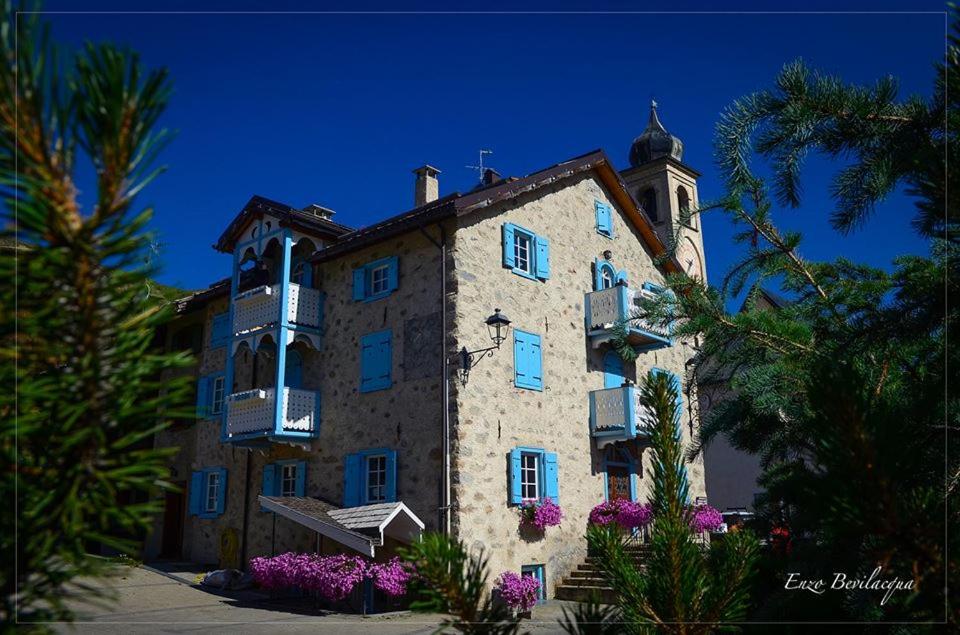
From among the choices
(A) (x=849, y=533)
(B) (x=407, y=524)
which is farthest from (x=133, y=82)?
(B) (x=407, y=524)

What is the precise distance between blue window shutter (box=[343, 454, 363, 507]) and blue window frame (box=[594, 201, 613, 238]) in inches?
353

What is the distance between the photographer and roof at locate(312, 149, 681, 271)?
1575 cm

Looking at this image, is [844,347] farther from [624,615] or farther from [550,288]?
[550,288]

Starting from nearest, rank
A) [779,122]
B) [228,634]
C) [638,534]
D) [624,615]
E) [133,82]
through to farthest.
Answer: [133,82], [624,615], [779,122], [228,634], [638,534]

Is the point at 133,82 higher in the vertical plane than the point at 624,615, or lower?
higher

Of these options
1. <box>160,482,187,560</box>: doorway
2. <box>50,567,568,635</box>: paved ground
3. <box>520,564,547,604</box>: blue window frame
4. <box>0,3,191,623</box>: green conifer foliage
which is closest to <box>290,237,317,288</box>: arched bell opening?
<box>50,567,568,635</box>: paved ground

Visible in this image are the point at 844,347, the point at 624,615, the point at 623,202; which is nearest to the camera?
the point at 624,615

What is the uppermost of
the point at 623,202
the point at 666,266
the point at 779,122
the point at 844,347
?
the point at 623,202

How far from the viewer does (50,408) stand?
1263 millimetres

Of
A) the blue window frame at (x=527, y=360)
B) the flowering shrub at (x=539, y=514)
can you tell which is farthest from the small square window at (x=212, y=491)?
the blue window frame at (x=527, y=360)

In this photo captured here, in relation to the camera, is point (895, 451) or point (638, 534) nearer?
point (895, 451)

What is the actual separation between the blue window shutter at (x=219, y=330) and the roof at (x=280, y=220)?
2.38 m

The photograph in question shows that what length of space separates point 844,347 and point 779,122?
938 millimetres

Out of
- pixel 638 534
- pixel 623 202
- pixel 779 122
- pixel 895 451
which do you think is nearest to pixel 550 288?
pixel 623 202
